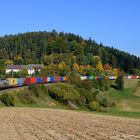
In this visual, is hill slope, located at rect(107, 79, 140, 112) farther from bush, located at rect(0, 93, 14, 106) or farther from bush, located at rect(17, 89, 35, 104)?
bush, located at rect(0, 93, 14, 106)

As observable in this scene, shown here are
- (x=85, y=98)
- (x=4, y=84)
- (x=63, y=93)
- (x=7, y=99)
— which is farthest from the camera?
(x=4, y=84)

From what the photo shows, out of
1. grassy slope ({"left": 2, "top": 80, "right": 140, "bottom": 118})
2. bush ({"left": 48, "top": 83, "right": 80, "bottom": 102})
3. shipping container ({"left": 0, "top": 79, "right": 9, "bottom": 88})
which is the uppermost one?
shipping container ({"left": 0, "top": 79, "right": 9, "bottom": 88})

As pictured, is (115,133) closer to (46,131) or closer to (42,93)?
(46,131)

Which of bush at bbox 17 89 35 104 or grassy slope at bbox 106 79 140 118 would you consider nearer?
bush at bbox 17 89 35 104

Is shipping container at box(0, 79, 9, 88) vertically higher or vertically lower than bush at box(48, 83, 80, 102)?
higher

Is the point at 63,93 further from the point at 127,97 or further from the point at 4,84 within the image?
the point at 127,97

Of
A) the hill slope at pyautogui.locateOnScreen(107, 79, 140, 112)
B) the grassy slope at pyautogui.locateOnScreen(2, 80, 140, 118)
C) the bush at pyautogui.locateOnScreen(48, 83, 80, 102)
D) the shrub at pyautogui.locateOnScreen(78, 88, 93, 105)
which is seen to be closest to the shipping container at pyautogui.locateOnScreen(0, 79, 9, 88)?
the bush at pyautogui.locateOnScreen(48, 83, 80, 102)

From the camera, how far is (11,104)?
51.4 meters

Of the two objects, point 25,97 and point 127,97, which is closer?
point 25,97

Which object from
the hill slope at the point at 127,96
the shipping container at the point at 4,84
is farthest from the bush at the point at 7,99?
the hill slope at the point at 127,96

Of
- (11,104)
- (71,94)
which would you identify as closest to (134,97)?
(71,94)

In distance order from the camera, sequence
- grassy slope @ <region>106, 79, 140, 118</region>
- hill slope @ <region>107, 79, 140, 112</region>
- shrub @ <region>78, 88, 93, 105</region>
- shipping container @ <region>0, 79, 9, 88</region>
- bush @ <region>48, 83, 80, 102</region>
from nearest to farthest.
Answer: bush @ <region>48, 83, 80, 102</region>, shrub @ <region>78, 88, 93, 105</region>, shipping container @ <region>0, 79, 9, 88</region>, grassy slope @ <region>106, 79, 140, 118</region>, hill slope @ <region>107, 79, 140, 112</region>

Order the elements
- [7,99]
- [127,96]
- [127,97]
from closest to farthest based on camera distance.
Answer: [7,99] < [127,97] < [127,96]

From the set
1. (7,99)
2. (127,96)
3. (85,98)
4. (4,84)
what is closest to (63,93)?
Result: (85,98)
